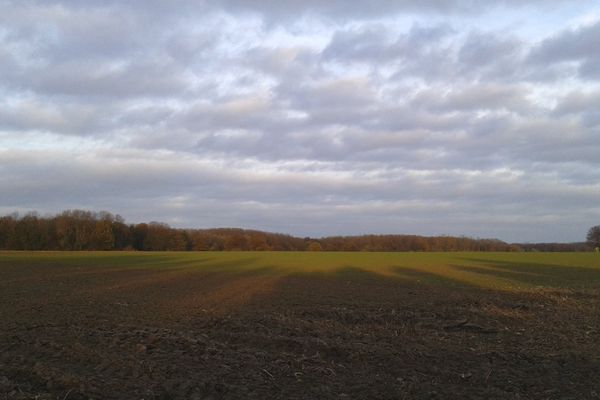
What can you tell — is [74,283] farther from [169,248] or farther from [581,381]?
[169,248]

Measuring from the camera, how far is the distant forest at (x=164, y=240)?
109750mm

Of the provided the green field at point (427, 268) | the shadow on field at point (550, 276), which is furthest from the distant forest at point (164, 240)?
the shadow on field at point (550, 276)

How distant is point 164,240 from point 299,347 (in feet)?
391

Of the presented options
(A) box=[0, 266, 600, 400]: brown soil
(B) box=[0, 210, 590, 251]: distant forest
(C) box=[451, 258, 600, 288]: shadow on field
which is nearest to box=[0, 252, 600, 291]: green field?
(C) box=[451, 258, 600, 288]: shadow on field

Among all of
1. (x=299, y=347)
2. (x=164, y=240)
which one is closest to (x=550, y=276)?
(x=299, y=347)

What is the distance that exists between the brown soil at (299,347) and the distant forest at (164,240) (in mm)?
94822

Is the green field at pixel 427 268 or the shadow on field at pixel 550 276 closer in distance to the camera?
the shadow on field at pixel 550 276

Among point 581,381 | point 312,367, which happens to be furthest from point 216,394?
point 581,381

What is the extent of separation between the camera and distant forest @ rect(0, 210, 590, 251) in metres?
110

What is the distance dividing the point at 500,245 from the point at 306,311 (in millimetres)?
139140

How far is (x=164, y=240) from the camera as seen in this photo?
415 ft

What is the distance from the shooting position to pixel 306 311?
18.8 meters

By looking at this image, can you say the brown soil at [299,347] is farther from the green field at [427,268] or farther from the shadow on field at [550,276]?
the green field at [427,268]

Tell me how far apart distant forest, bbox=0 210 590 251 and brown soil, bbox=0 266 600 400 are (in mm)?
94822
